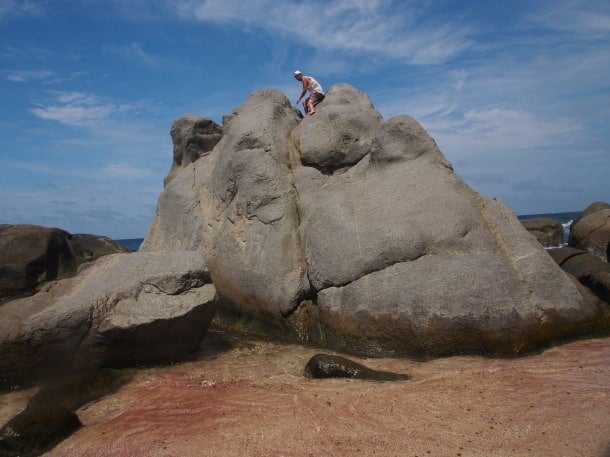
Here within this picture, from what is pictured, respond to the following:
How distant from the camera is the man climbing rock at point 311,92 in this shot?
13720mm

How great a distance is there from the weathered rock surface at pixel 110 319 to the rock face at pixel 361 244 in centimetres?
192

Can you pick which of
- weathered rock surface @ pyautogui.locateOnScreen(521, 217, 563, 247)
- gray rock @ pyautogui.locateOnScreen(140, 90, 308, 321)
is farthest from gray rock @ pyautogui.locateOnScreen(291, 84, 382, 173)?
weathered rock surface @ pyautogui.locateOnScreen(521, 217, 563, 247)

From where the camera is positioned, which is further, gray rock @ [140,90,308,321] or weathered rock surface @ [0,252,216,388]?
gray rock @ [140,90,308,321]

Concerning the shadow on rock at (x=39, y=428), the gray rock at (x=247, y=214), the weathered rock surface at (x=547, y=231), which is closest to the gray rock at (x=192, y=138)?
the gray rock at (x=247, y=214)

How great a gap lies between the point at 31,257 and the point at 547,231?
77.5ft

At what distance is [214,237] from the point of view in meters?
11.9

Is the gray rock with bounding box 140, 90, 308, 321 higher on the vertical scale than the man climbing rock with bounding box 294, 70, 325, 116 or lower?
lower

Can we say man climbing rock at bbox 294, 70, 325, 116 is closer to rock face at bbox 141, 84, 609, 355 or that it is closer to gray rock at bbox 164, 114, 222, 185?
rock face at bbox 141, 84, 609, 355

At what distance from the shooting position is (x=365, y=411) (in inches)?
240

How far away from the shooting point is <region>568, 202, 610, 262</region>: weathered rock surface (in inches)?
810

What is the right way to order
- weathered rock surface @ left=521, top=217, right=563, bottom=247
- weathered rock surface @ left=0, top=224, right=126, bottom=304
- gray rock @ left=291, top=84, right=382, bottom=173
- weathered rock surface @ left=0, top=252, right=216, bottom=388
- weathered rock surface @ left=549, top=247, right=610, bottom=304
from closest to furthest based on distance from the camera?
weathered rock surface @ left=0, top=252, right=216, bottom=388 → weathered rock surface @ left=549, top=247, right=610, bottom=304 → gray rock @ left=291, top=84, right=382, bottom=173 → weathered rock surface @ left=0, top=224, right=126, bottom=304 → weathered rock surface @ left=521, top=217, right=563, bottom=247

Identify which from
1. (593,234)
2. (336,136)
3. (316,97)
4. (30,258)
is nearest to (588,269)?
(336,136)

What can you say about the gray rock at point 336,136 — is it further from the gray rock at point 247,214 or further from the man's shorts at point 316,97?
the man's shorts at point 316,97

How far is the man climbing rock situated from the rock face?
465 mm
